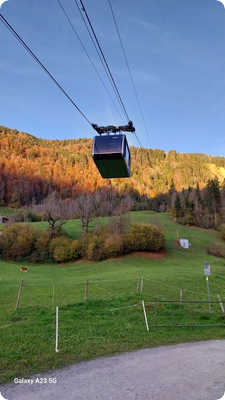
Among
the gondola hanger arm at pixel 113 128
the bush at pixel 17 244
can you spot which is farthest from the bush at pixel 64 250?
the gondola hanger arm at pixel 113 128

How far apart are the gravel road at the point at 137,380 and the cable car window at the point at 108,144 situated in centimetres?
833

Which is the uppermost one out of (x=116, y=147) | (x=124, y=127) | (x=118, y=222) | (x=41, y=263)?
(x=124, y=127)

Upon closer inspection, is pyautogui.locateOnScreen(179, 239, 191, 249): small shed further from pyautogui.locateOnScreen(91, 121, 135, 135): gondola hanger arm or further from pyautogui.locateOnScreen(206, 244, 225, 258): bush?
pyautogui.locateOnScreen(91, 121, 135, 135): gondola hanger arm

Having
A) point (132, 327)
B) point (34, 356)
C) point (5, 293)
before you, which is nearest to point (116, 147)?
point (132, 327)

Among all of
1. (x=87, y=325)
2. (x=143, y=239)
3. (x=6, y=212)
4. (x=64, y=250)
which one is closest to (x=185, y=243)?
(x=143, y=239)

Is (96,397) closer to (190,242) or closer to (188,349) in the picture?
(188,349)

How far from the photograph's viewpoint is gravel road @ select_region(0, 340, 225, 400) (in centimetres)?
661

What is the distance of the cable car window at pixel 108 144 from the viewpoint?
43.5 feet

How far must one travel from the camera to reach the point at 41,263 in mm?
52250

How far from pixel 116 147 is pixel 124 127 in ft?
3.93

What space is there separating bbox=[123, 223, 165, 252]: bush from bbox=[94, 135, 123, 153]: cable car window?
3878 cm

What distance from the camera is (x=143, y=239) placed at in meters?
50.7

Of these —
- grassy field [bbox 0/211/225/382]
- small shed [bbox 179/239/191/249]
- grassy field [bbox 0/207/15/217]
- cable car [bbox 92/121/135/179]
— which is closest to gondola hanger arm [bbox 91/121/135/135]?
cable car [bbox 92/121/135/179]

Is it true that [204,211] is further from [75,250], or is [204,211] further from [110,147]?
[110,147]
